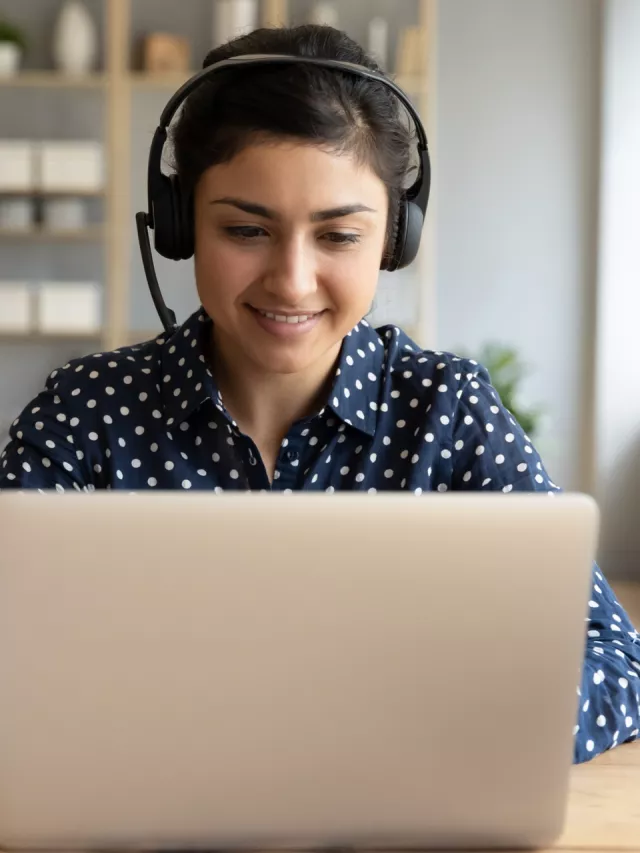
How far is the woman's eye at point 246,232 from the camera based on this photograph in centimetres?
122

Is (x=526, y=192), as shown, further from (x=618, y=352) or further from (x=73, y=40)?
(x=73, y=40)

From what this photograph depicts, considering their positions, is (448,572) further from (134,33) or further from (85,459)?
(134,33)

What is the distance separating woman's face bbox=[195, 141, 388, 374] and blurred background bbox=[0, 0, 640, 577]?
2.66 meters

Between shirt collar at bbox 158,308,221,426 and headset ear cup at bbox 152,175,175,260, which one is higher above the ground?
headset ear cup at bbox 152,175,175,260

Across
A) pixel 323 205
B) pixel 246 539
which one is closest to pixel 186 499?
pixel 246 539

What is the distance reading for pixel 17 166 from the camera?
4031 millimetres

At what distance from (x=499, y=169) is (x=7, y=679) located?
12.7ft

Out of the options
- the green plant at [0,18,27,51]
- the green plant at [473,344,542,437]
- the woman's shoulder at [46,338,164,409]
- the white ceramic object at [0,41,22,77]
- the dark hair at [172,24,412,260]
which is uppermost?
the green plant at [0,18,27,51]

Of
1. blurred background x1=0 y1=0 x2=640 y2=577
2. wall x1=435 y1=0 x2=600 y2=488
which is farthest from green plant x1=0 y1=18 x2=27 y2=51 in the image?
wall x1=435 y1=0 x2=600 y2=488

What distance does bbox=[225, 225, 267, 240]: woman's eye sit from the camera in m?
1.22

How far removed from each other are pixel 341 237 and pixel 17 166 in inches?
121

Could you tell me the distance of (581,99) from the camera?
4.26 metres

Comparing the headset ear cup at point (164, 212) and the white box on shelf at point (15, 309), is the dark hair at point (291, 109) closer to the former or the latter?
the headset ear cup at point (164, 212)

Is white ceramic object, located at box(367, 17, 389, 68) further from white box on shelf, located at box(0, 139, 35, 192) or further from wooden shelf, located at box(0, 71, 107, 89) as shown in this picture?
white box on shelf, located at box(0, 139, 35, 192)
